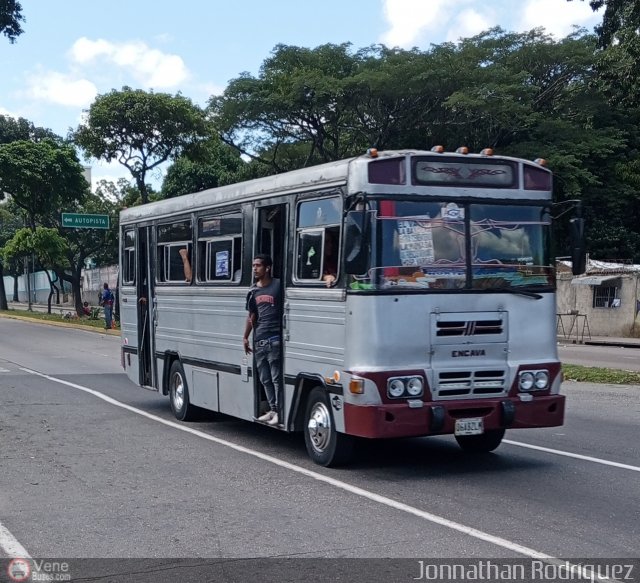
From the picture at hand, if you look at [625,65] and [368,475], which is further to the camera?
[625,65]

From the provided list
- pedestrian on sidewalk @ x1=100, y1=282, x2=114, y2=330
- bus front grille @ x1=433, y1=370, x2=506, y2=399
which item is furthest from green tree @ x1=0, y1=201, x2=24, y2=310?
bus front grille @ x1=433, y1=370, x2=506, y2=399

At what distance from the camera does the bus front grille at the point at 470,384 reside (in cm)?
858

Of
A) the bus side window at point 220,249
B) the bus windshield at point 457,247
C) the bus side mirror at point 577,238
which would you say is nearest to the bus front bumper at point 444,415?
the bus windshield at point 457,247

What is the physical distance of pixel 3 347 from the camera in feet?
92.3

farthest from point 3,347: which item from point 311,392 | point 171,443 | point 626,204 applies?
point 626,204

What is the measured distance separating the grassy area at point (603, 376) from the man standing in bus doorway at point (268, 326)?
9404 millimetres

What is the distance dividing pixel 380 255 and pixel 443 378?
50.7 inches

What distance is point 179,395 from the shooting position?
12719 mm

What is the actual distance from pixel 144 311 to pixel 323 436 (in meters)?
5.52

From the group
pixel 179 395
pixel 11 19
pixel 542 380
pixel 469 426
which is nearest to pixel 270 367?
pixel 469 426

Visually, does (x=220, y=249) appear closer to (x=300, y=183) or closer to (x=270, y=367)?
(x=270, y=367)

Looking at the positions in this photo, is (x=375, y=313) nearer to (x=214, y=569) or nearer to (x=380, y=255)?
(x=380, y=255)

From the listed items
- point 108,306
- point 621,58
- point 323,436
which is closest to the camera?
point 323,436

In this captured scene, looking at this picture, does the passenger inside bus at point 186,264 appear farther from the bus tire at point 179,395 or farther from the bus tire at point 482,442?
the bus tire at point 482,442
